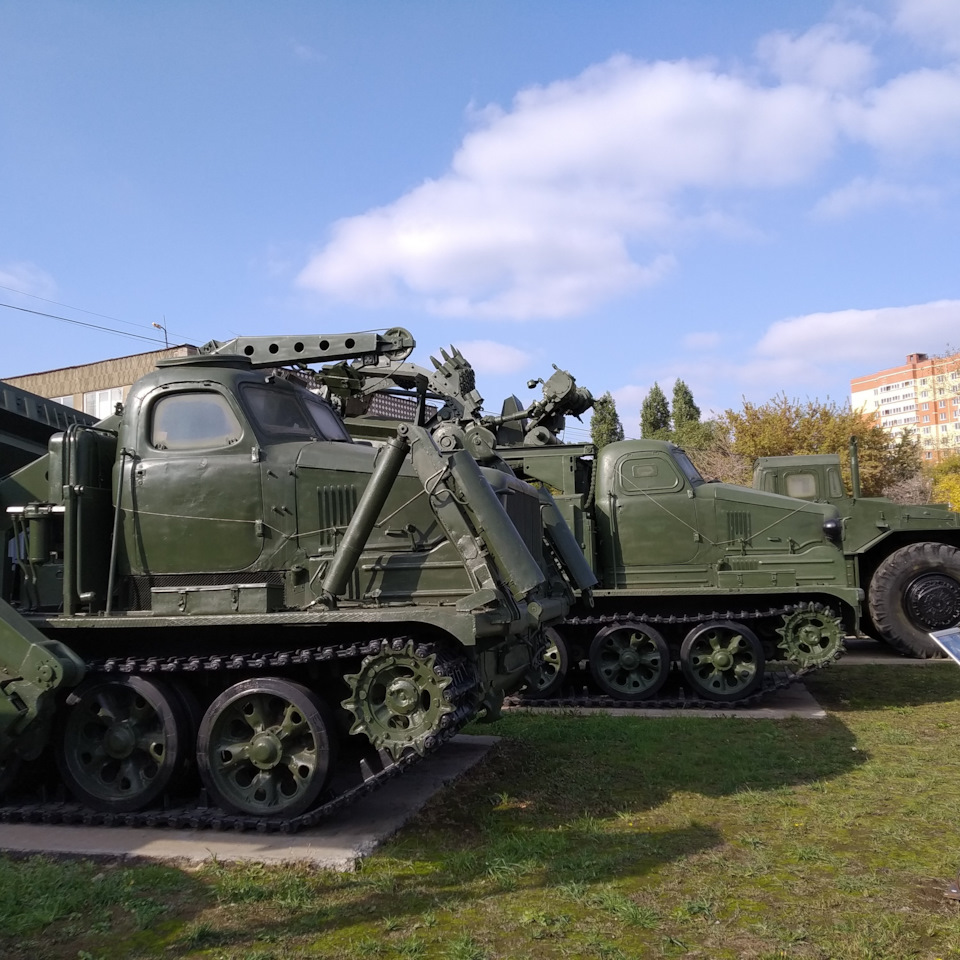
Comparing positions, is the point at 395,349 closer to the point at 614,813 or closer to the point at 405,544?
the point at 405,544

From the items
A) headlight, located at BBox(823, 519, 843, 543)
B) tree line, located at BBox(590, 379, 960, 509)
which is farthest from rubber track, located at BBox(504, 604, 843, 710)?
tree line, located at BBox(590, 379, 960, 509)

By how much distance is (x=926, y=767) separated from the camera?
25.3 feet

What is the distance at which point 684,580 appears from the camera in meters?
11.3

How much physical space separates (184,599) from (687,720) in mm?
5653

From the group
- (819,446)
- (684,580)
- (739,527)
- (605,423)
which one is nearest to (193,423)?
(684,580)

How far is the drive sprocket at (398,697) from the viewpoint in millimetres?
5781

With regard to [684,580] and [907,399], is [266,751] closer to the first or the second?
[684,580]

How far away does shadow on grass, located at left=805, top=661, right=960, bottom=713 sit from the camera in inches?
428

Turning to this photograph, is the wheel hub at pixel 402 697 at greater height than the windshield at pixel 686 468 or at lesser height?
lesser

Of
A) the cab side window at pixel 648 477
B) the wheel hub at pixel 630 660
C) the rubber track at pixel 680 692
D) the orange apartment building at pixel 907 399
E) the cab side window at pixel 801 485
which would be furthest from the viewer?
the orange apartment building at pixel 907 399

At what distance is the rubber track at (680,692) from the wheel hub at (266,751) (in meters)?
5.11

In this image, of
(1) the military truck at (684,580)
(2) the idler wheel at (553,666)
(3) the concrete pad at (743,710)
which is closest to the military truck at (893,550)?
(1) the military truck at (684,580)

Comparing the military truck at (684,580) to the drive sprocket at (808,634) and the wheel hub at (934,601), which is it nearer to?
the drive sprocket at (808,634)

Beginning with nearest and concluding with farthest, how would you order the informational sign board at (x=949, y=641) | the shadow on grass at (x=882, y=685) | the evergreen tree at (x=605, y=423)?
1. the informational sign board at (x=949, y=641)
2. the shadow on grass at (x=882, y=685)
3. the evergreen tree at (x=605, y=423)
